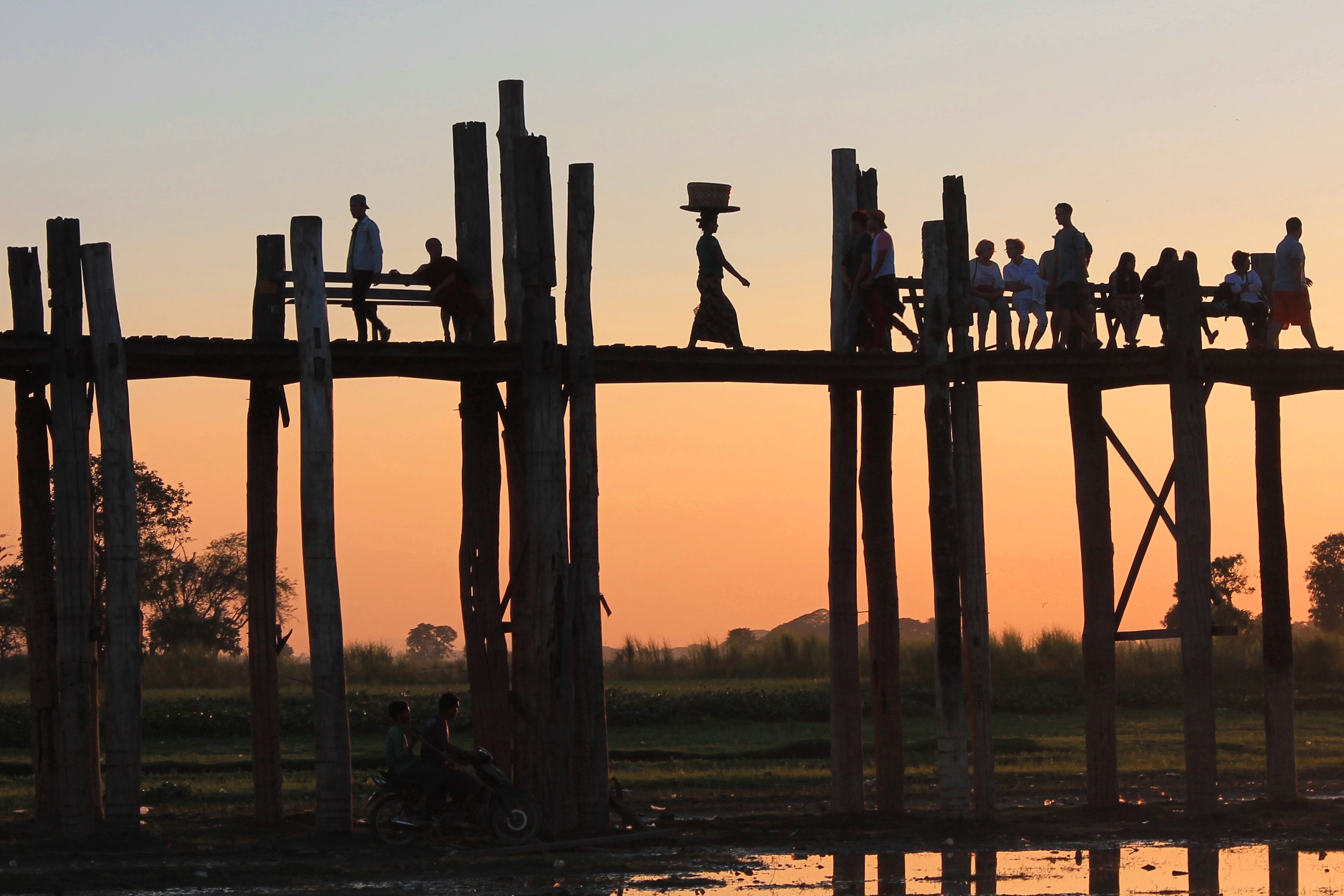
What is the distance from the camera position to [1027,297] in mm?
19109

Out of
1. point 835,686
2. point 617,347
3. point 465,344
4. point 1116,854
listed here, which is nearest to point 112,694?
point 465,344

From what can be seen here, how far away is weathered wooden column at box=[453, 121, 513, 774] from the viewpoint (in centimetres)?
1728

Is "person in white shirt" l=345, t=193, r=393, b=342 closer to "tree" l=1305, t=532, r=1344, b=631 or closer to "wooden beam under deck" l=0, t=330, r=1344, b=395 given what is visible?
"wooden beam under deck" l=0, t=330, r=1344, b=395

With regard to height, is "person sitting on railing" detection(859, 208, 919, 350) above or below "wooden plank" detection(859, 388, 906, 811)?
above

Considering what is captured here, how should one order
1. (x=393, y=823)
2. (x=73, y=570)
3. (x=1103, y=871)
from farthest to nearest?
(x=393, y=823)
(x=73, y=570)
(x=1103, y=871)

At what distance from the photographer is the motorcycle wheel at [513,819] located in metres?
16.1

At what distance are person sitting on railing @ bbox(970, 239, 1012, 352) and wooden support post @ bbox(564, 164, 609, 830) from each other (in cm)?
392

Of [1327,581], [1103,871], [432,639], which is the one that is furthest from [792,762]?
[432,639]

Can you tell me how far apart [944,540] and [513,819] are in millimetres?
4539

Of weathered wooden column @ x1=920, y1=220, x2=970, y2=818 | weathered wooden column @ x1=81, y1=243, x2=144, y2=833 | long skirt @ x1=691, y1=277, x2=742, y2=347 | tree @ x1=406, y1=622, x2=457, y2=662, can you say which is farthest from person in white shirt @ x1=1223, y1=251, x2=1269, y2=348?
tree @ x1=406, y1=622, x2=457, y2=662

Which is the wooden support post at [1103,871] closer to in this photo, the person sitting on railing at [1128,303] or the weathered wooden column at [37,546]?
the person sitting on railing at [1128,303]

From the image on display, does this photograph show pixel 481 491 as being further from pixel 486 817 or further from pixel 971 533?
pixel 971 533

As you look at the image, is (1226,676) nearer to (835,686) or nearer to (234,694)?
(234,694)

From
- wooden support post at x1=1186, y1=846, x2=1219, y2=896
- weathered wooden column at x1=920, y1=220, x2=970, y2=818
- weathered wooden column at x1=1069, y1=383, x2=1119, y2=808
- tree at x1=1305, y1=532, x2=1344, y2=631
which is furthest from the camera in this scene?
tree at x1=1305, y1=532, x2=1344, y2=631
